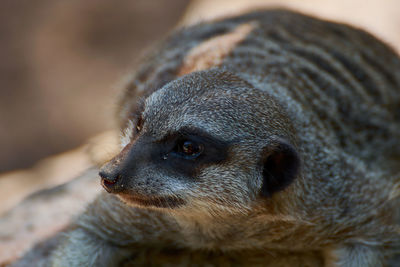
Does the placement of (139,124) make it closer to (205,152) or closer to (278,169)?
(205,152)

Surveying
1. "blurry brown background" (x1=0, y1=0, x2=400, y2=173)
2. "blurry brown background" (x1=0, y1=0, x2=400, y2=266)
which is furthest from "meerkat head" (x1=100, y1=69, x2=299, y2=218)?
"blurry brown background" (x1=0, y1=0, x2=400, y2=173)

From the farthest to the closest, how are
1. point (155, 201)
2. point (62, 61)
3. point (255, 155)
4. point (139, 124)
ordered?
point (62, 61), point (139, 124), point (255, 155), point (155, 201)

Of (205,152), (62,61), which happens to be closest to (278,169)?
(205,152)

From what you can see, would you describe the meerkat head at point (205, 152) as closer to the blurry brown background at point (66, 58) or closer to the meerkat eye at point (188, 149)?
the meerkat eye at point (188, 149)

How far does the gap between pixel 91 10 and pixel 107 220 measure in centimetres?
730

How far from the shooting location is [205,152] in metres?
2.48

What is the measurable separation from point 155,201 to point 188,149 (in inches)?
10.7

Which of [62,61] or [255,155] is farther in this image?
[62,61]

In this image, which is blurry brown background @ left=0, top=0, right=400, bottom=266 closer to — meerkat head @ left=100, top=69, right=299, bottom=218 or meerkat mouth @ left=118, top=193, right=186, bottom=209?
meerkat head @ left=100, top=69, right=299, bottom=218

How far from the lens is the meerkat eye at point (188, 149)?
8.04 ft

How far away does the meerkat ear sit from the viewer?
258cm

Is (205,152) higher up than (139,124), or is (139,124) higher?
(139,124)

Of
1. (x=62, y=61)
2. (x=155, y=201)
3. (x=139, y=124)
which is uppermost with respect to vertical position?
(x=62, y=61)

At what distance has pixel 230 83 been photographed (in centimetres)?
271
